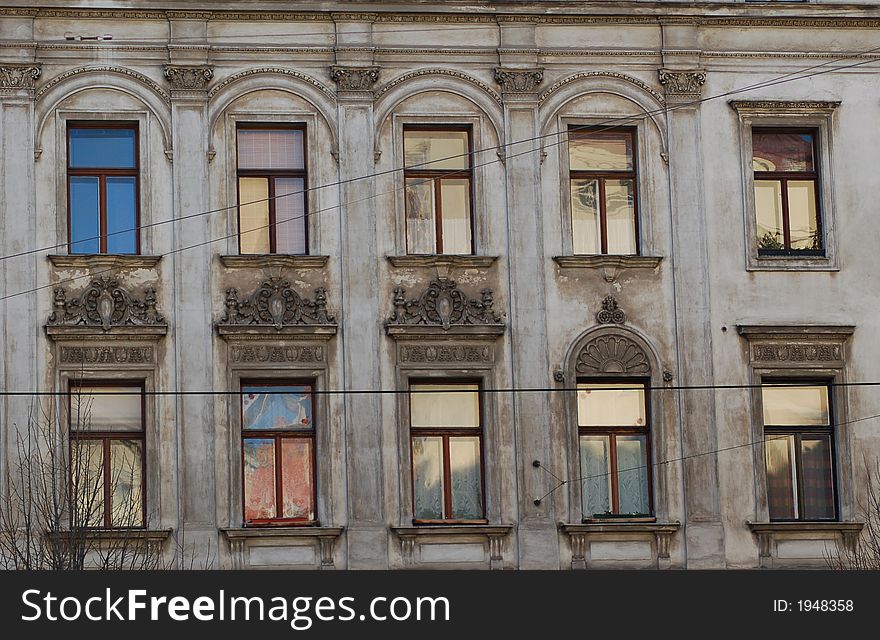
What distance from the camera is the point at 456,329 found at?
27438 millimetres

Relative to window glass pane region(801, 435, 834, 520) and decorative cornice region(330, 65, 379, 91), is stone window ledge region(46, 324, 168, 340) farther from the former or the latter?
window glass pane region(801, 435, 834, 520)

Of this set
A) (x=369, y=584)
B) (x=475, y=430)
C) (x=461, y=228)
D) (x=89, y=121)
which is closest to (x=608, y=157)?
(x=461, y=228)

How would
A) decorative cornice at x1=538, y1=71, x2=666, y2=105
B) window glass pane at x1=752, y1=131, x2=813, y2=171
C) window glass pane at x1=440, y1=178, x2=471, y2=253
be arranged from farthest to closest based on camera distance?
window glass pane at x1=752, y1=131, x2=813, y2=171
decorative cornice at x1=538, y1=71, x2=666, y2=105
window glass pane at x1=440, y1=178, x2=471, y2=253

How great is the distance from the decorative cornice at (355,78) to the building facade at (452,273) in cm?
4

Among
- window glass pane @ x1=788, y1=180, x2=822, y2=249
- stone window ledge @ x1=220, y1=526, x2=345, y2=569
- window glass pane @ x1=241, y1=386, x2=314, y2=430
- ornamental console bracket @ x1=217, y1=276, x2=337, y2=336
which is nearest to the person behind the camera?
stone window ledge @ x1=220, y1=526, x2=345, y2=569

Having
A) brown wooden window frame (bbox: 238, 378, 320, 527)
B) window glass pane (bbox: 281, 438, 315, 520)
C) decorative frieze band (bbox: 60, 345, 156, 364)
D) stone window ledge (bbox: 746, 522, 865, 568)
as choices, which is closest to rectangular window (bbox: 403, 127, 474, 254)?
brown wooden window frame (bbox: 238, 378, 320, 527)

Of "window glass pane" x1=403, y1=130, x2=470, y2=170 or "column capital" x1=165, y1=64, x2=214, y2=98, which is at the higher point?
"column capital" x1=165, y1=64, x2=214, y2=98

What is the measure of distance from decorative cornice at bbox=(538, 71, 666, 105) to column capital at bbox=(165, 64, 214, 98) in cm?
478

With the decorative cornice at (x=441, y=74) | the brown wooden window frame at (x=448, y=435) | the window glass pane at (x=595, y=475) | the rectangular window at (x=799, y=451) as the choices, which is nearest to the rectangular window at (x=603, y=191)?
the decorative cornice at (x=441, y=74)

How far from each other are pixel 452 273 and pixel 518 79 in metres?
3.03

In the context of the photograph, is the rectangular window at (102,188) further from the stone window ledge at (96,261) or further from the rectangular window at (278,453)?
the rectangular window at (278,453)

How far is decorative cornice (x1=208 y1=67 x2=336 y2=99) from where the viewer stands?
27828 millimetres

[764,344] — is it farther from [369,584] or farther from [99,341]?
[369,584]

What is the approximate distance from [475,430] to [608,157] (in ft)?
14.6
